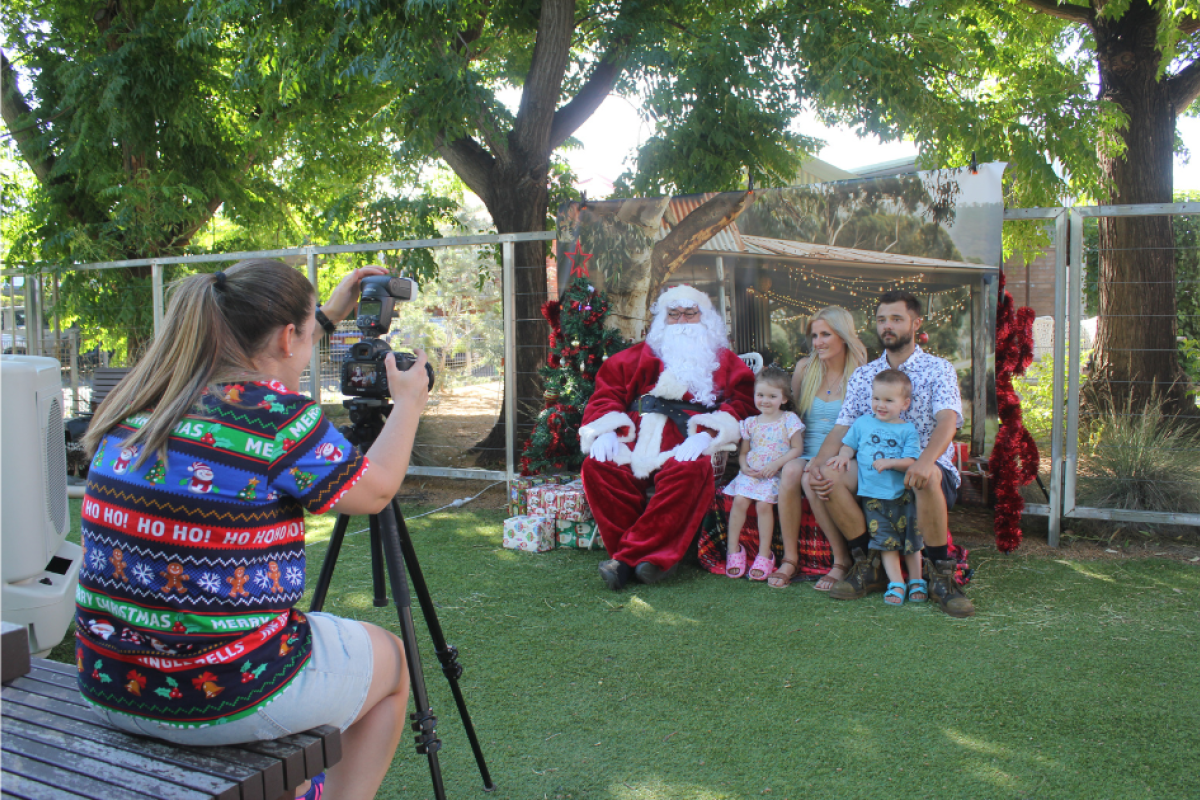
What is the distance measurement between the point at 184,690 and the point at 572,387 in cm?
392

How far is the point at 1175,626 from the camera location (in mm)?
3273

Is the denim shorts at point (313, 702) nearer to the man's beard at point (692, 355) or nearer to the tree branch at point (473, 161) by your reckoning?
the man's beard at point (692, 355)

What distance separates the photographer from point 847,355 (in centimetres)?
432

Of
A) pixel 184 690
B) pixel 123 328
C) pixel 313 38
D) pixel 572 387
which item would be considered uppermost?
pixel 313 38

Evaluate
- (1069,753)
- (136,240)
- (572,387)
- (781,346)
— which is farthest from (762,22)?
(136,240)

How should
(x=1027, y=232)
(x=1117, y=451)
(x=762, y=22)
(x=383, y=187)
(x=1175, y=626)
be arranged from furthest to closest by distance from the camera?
1. (x=383, y=187)
2. (x=762, y=22)
3. (x=1027, y=232)
4. (x=1117, y=451)
5. (x=1175, y=626)

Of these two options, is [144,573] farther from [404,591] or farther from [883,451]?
[883,451]

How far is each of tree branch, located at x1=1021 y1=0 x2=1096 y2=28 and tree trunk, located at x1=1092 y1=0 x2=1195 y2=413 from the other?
23 cm

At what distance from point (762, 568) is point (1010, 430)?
1539 millimetres

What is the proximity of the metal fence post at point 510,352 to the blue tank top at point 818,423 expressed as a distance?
84.7 inches

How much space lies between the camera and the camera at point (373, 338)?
1.94m

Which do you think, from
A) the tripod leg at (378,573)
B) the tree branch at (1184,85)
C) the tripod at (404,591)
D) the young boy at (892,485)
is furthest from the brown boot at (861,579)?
the tree branch at (1184,85)

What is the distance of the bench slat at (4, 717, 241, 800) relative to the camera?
4.41ft

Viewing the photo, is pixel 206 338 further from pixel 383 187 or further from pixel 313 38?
pixel 383 187
